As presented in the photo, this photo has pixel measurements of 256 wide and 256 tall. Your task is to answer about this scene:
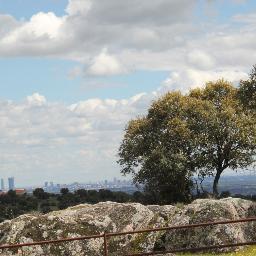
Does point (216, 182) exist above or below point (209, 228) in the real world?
above

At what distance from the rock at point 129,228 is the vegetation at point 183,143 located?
3444 centimetres

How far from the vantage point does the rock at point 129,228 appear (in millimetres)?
31234

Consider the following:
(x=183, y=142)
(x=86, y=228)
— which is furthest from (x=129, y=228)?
(x=183, y=142)

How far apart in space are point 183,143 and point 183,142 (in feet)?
0.93

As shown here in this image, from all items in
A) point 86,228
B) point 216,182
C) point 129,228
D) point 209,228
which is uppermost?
point 216,182

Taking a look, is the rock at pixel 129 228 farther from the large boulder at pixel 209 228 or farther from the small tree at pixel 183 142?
the small tree at pixel 183 142

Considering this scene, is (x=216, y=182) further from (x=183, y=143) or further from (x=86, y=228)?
(x=86, y=228)

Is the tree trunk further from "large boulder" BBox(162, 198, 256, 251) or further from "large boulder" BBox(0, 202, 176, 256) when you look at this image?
"large boulder" BBox(162, 198, 256, 251)

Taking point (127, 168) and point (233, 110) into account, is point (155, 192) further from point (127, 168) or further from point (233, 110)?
point (233, 110)

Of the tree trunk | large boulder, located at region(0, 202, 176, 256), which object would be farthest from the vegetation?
large boulder, located at region(0, 202, 176, 256)

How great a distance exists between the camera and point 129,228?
3328cm

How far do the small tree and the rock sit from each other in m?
34.7

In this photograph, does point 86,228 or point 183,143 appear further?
point 183,143

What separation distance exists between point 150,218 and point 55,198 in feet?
202
